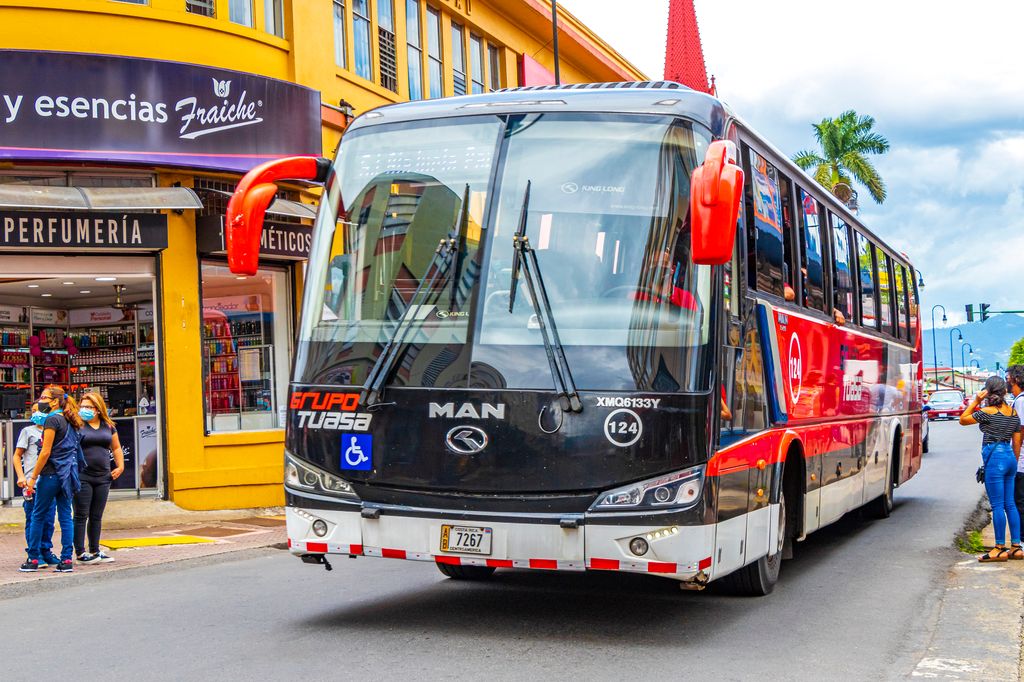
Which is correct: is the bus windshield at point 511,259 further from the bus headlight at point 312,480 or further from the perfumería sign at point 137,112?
the perfumería sign at point 137,112

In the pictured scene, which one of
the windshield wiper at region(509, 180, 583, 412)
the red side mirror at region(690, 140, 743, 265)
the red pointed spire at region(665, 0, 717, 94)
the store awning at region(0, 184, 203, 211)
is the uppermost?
the red pointed spire at region(665, 0, 717, 94)

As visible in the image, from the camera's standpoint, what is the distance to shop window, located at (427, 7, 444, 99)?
927 inches

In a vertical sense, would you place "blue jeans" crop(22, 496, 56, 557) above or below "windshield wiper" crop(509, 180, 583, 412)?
below

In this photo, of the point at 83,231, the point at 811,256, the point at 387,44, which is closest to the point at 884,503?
the point at 811,256

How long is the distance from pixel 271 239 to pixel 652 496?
11.6 m

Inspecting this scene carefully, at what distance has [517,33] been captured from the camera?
91.2ft

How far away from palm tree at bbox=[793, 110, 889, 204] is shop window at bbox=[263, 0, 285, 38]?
3536 cm

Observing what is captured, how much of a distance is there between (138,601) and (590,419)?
456 centimetres

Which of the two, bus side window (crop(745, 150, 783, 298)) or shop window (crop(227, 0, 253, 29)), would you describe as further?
shop window (crop(227, 0, 253, 29))

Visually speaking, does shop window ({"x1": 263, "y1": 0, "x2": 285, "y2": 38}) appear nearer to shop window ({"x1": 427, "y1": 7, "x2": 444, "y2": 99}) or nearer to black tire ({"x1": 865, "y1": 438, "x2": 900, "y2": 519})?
shop window ({"x1": 427, "y1": 7, "x2": 444, "y2": 99})

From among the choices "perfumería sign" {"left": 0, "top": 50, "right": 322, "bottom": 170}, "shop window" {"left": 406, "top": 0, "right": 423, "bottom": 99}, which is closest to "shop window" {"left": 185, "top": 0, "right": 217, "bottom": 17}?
"perfumería sign" {"left": 0, "top": 50, "right": 322, "bottom": 170}

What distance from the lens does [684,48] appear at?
30.6m

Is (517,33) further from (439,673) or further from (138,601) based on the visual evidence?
(439,673)

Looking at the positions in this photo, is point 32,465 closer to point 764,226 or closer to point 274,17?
point 764,226
